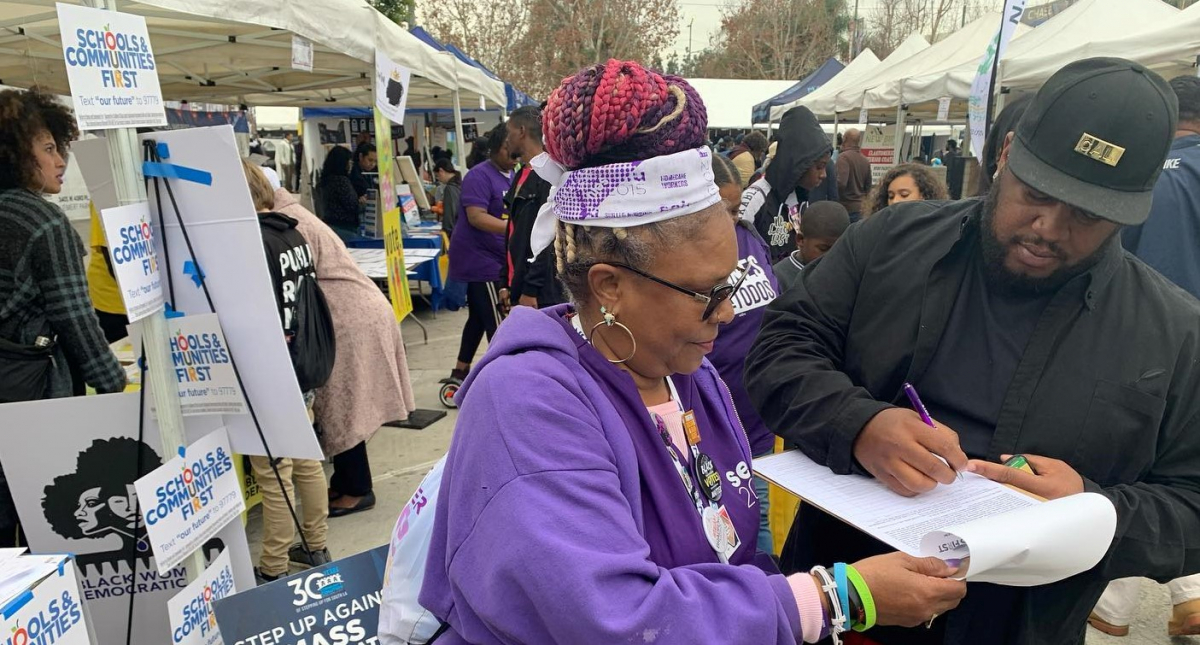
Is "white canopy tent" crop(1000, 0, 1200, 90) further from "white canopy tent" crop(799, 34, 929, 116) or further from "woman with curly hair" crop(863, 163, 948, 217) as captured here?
"white canopy tent" crop(799, 34, 929, 116)

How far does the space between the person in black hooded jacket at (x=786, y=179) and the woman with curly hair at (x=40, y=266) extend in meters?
3.65

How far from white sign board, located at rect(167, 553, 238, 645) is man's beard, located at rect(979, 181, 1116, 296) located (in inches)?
89.8

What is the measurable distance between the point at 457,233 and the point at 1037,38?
7919mm

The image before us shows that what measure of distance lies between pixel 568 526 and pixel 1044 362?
110 cm

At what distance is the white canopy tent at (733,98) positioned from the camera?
89.2 ft

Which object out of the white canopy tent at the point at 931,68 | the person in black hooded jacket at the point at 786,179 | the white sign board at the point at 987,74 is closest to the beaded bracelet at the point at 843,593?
the person in black hooded jacket at the point at 786,179

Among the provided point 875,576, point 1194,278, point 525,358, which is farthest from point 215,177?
point 1194,278

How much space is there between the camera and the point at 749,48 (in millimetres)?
43562

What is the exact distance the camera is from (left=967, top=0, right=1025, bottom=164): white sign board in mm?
4508

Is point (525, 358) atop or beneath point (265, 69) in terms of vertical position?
beneath

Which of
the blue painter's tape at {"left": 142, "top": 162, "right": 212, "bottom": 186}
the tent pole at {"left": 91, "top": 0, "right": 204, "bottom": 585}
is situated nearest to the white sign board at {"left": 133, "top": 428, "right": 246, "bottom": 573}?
the tent pole at {"left": 91, "top": 0, "right": 204, "bottom": 585}

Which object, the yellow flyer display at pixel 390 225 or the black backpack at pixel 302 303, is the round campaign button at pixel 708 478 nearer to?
the black backpack at pixel 302 303

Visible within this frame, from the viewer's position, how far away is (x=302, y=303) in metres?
3.37

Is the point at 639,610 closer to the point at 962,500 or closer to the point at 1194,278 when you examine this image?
the point at 962,500
